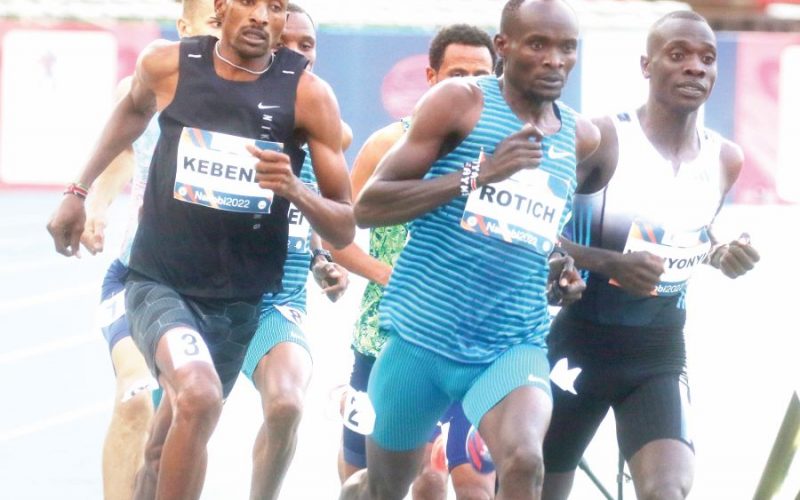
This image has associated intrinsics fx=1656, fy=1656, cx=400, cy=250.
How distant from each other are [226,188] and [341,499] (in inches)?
54.0

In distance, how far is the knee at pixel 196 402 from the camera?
5.29 m

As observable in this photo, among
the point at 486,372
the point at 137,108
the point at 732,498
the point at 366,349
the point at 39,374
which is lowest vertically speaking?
the point at 39,374

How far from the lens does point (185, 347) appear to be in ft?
18.0

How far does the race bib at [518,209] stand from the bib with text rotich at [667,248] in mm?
612

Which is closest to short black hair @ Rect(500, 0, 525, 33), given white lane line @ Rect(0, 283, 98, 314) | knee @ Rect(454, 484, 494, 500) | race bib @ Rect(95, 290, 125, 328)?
knee @ Rect(454, 484, 494, 500)

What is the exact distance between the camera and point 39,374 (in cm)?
1106

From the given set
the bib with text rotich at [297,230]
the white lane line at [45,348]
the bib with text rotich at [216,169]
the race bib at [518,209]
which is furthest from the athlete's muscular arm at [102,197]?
the white lane line at [45,348]

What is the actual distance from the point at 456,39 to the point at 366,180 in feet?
2.60

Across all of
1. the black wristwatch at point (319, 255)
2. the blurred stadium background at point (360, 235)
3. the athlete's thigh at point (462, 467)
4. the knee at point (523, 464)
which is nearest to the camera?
the knee at point (523, 464)

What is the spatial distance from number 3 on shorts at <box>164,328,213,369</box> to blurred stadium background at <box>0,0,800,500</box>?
4.35 ft

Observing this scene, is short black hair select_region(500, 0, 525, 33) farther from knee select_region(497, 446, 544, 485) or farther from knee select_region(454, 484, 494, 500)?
knee select_region(454, 484, 494, 500)

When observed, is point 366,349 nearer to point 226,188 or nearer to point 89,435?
point 226,188

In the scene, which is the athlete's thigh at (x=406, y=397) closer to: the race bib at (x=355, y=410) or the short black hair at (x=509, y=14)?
the race bib at (x=355, y=410)

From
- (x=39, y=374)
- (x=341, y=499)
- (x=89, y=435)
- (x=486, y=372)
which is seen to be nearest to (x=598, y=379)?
(x=486, y=372)
